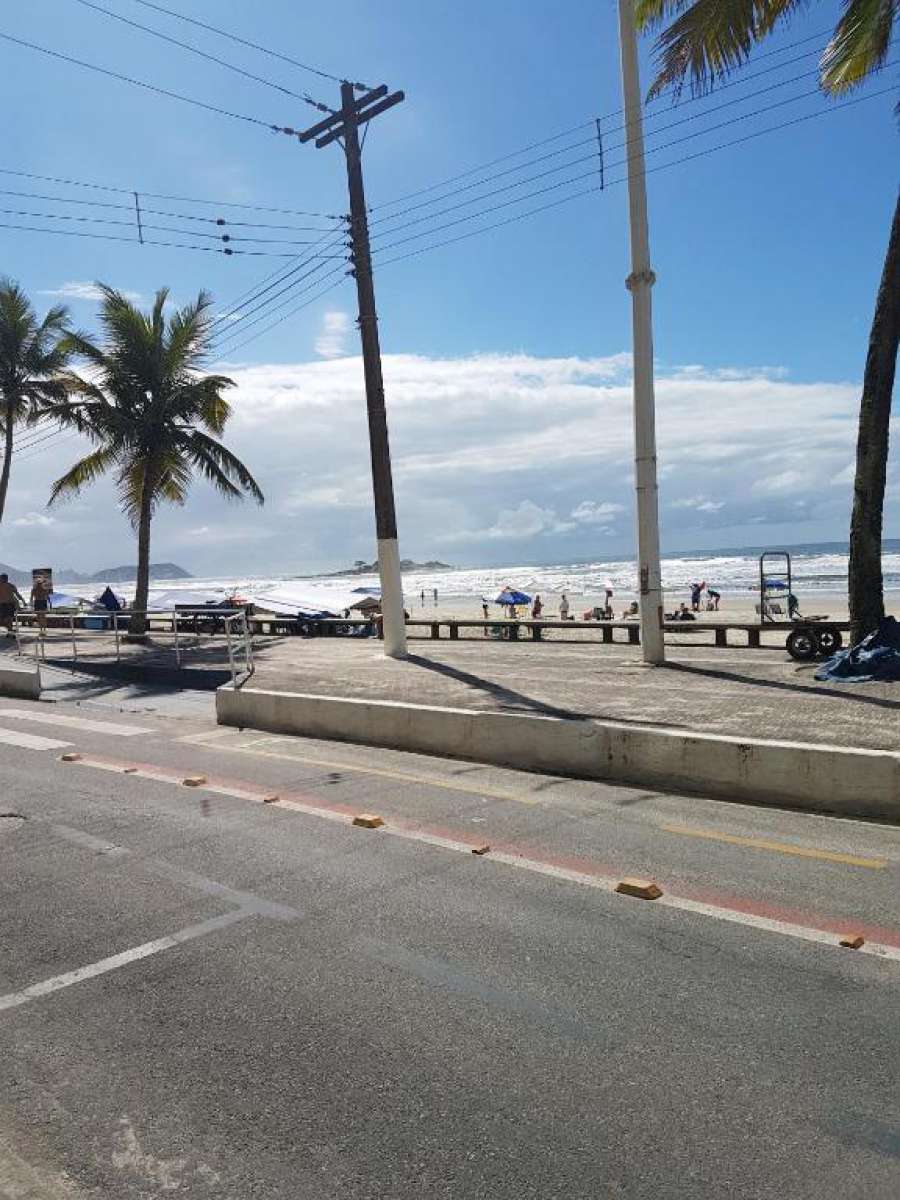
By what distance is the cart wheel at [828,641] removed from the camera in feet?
43.4

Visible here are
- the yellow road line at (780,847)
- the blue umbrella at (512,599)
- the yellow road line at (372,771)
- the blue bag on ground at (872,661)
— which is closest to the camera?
the yellow road line at (780,847)

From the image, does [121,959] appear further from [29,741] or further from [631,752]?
Result: [29,741]

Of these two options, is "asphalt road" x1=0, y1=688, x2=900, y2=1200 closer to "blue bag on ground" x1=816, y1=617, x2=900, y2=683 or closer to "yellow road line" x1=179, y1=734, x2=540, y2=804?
"yellow road line" x1=179, y1=734, x2=540, y2=804

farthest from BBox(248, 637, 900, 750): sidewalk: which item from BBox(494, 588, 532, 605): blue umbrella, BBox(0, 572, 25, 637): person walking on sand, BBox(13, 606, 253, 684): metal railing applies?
BBox(494, 588, 532, 605): blue umbrella

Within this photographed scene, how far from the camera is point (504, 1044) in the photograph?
11.7 feet

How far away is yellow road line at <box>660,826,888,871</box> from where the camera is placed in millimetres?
5617

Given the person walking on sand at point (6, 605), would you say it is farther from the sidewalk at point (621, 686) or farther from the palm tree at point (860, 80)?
the palm tree at point (860, 80)

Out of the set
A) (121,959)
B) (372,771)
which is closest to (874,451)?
(372,771)

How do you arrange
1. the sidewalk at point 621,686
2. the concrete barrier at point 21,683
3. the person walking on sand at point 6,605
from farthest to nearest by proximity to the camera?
1. the person walking on sand at point 6,605
2. the concrete barrier at point 21,683
3. the sidewalk at point 621,686

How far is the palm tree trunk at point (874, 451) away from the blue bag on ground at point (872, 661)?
694 millimetres

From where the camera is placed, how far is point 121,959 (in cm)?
449

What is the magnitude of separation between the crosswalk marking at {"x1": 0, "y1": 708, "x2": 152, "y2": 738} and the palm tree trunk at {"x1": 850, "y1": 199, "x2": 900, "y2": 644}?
953cm

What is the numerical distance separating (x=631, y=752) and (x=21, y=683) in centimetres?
1182

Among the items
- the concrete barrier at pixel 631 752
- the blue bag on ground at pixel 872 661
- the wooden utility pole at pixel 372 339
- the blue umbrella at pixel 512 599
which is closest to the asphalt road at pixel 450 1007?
the concrete barrier at pixel 631 752
